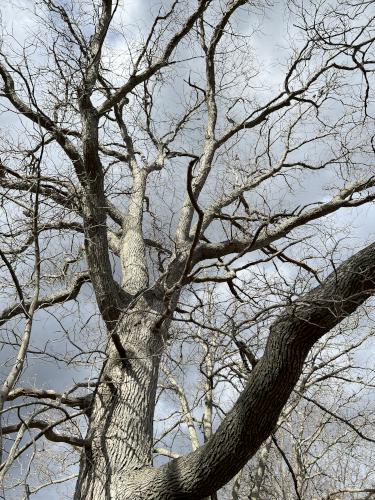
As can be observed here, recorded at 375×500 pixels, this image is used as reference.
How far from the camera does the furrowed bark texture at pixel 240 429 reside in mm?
2631

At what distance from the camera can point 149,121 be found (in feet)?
22.8

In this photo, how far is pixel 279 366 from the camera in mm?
2639

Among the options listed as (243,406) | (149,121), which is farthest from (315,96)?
(243,406)

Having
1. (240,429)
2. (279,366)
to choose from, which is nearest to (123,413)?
(240,429)

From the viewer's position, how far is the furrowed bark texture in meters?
2.63

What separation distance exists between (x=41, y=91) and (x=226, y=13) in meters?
2.62

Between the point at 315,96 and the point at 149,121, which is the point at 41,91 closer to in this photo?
the point at 149,121

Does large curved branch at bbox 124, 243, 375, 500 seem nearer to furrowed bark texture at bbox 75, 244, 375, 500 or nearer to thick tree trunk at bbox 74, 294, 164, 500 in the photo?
furrowed bark texture at bbox 75, 244, 375, 500

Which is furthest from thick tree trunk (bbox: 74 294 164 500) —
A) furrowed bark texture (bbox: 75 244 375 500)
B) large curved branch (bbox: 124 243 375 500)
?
large curved branch (bbox: 124 243 375 500)

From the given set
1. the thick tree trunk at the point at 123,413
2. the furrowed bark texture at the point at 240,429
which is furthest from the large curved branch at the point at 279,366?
the thick tree trunk at the point at 123,413

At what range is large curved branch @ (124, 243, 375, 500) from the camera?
261cm

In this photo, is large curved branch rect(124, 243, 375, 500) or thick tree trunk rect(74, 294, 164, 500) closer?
large curved branch rect(124, 243, 375, 500)

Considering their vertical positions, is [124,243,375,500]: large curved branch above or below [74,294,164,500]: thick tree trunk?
below

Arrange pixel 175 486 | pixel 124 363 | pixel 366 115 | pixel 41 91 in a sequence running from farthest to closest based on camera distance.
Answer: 1. pixel 366 115
2. pixel 41 91
3. pixel 124 363
4. pixel 175 486
